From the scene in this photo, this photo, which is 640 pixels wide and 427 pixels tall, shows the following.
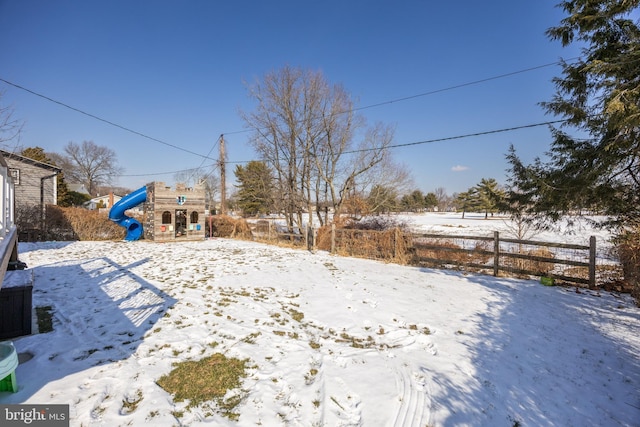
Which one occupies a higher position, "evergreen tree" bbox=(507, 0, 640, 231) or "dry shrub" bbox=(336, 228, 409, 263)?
"evergreen tree" bbox=(507, 0, 640, 231)

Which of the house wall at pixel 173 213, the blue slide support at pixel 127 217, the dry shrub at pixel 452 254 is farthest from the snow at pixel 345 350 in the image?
the blue slide support at pixel 127 217

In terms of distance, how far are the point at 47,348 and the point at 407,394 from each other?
4.40 metres

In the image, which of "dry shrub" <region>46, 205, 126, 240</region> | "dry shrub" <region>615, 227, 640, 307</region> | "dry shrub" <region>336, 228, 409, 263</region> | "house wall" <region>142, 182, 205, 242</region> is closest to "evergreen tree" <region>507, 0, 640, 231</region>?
"dry shrub" <region>615, 227, 640, 307</region>

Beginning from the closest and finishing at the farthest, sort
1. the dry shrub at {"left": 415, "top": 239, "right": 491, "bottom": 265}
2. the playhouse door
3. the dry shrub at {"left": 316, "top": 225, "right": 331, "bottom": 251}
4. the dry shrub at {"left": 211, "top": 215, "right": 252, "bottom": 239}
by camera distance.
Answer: the dry shrub at {"left": 415, "top": 239, "right": 491, "bottom": 265}
the dry shrub at {"left": 316, "top": 225, "right": 331, "bottom": 251}
the playhouse door
the dry shrub at {"left": 211, "top": 215, "right": 252, "bottom": 239}

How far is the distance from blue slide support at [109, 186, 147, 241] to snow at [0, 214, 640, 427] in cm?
854

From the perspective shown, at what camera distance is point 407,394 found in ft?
9.52

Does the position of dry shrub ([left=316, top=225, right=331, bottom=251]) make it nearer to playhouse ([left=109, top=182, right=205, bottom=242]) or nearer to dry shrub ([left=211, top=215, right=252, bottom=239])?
dry shrub ([left=211, top=215, right=252, bottom=239])

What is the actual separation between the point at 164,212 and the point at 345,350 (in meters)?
14.5

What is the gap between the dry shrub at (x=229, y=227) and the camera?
1836cm

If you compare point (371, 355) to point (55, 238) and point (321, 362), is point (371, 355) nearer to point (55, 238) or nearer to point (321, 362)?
point (321, 362)

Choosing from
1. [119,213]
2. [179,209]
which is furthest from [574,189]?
[119,213]

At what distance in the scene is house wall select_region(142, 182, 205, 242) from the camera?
48.8ft

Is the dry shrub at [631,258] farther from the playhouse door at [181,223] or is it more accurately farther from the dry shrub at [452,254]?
the playhouse door at [181,223]

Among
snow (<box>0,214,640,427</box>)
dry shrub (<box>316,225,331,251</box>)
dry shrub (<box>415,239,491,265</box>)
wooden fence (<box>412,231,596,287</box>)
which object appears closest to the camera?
snow (<box>0,214,640,427</box>)
